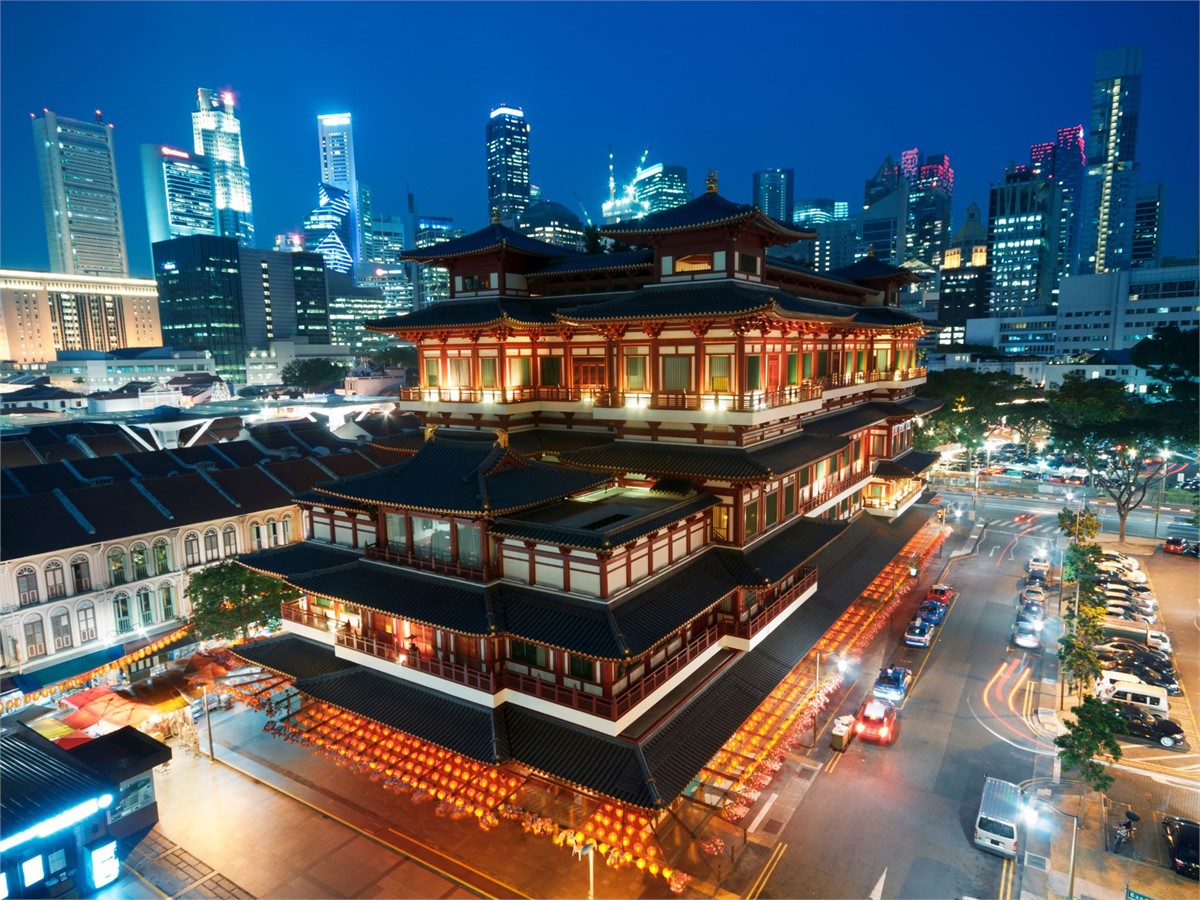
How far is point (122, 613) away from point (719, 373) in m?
42.3

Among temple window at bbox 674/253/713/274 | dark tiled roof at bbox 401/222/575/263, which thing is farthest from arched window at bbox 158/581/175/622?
temple window at bbox 674/253/713/274

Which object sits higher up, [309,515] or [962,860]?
[309,515]

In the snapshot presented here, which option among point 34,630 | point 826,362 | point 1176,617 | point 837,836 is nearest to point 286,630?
point 34,630

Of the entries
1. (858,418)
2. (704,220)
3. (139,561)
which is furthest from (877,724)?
(139,561)

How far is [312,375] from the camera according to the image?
566 feet

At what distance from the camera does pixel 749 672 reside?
97.4 ft

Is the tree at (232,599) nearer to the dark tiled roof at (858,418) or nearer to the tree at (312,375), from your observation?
the dark tiled roof at (858,418)

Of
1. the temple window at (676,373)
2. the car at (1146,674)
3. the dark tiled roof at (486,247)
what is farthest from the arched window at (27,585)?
the car at (1146,674)

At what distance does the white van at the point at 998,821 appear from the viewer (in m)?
25.2

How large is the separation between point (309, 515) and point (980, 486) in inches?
3259

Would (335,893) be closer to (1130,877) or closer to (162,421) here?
(1130,877)

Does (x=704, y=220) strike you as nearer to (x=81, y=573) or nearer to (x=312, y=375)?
(x=81, y=573)

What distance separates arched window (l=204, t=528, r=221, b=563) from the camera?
49.0m

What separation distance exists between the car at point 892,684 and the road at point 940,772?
775mm
